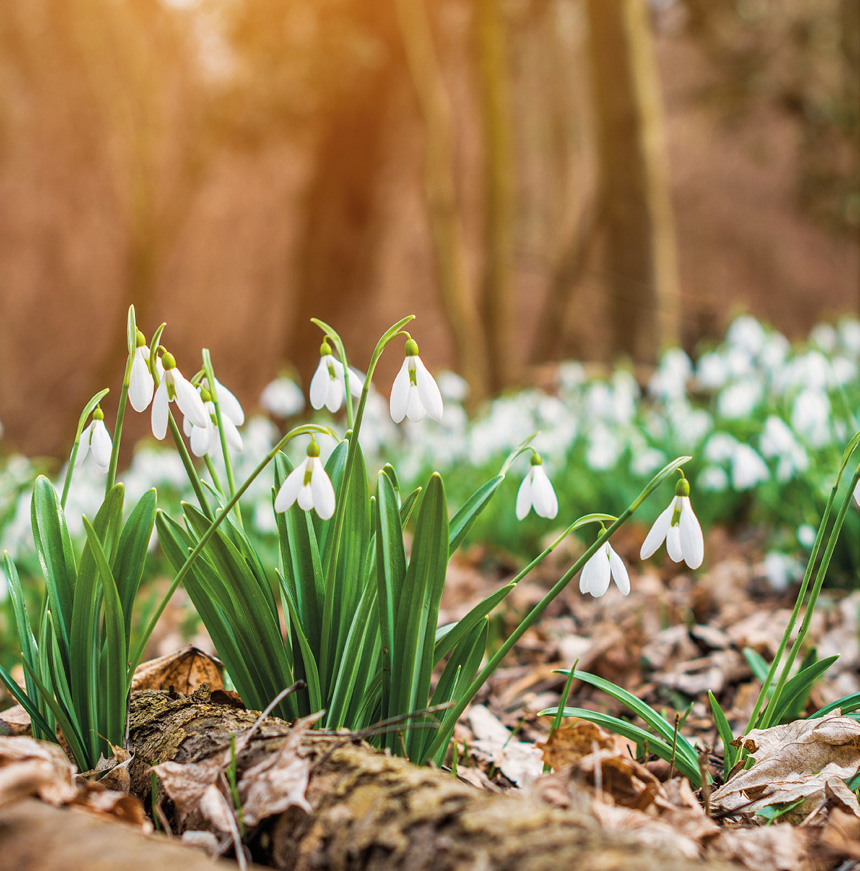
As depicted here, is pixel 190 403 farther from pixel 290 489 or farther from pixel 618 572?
pixel 618 572

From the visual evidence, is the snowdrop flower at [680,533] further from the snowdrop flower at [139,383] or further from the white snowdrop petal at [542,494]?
the snowdrop flower at [139,383]

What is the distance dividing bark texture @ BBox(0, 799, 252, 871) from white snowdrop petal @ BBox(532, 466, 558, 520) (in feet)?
2.12

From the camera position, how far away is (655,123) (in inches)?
258

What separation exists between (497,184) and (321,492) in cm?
659

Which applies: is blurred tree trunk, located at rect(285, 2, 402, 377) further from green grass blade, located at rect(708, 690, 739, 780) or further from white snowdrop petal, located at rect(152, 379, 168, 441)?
green grass blade, located at rect(708, 690, 739, 780)

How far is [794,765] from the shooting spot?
1.14 meters

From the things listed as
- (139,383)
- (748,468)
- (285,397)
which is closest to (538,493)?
(139,383)

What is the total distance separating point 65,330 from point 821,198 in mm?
9771

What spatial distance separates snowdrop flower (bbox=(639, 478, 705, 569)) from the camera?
42.4 inches

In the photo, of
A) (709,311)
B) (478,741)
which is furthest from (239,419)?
(709,311)

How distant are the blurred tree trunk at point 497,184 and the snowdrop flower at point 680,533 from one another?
614 centimetres

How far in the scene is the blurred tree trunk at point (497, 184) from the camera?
7.11 m

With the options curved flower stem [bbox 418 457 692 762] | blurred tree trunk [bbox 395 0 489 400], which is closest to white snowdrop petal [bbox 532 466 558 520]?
curved flower stem [bbox 418 457 692 762]

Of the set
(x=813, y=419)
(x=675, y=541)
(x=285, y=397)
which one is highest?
(x=675, y=541)
